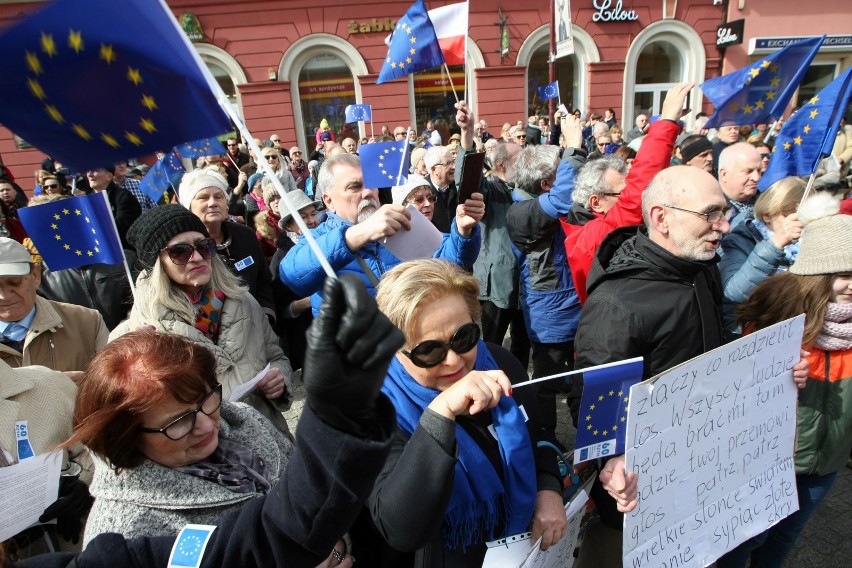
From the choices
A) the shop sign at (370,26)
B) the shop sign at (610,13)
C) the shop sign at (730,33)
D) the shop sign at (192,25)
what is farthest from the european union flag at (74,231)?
the shop sign at (730,33)

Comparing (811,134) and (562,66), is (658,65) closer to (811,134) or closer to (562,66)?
(562,66)

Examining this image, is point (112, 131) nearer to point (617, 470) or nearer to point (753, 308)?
point (617, 470)

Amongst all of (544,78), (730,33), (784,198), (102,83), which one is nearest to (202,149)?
(102,83)

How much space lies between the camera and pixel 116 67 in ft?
3.32

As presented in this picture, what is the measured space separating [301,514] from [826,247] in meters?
2.09

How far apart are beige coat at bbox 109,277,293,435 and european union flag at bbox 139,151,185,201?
2664mm

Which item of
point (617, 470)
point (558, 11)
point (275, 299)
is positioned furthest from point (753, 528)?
point (558, 11)

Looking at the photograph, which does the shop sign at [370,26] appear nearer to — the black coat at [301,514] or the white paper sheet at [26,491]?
the white paper sheet at [26,491]

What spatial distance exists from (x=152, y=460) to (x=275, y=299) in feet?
7.46

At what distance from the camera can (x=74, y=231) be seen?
103 inches

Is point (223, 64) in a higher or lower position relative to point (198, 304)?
higher

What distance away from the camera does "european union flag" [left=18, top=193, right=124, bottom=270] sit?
254 centimetres

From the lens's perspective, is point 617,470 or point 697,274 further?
point 697,274

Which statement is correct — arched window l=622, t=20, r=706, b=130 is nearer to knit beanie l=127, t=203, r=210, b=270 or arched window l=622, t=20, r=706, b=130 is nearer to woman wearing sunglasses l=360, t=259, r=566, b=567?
knit beanie l=127, t=203, r=210, b=270
